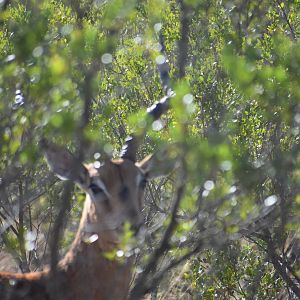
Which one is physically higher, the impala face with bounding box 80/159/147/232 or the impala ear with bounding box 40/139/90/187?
the impala ear with bounding box 40/139/90/187

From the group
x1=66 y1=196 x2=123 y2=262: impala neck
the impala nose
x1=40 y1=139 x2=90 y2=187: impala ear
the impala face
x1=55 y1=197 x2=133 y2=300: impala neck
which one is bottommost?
x1=55 y1=197 x2=133 y2=300: impala neck

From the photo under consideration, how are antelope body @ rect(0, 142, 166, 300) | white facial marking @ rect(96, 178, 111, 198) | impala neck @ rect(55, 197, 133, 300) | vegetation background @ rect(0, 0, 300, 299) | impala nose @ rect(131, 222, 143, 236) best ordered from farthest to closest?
white facial marking @ rect(96, 178, 111, 198) < impala neck @ rect(55, 197, 133, 300) < antelope body @ rect(0, 142, 166, 300) < impala nose @ rect(131, 222, 143, 236) < vegetation background @ rect(0, 0, 300, 299)

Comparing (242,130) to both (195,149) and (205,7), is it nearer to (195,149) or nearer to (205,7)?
(205,7)

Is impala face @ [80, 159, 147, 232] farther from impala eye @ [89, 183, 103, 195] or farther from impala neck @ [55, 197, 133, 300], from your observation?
impala neck @ [55, 197, 133, 300]

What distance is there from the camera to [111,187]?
613cm

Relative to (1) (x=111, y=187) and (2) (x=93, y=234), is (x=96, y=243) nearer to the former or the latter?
(2) (x=93, y=234)

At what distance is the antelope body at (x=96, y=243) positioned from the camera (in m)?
5.77

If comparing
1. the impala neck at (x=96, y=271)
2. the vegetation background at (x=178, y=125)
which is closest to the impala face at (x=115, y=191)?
the impala neck at (x=96, y=271)

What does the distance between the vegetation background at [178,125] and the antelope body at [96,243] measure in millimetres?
175

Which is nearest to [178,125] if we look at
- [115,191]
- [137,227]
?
[137,227]

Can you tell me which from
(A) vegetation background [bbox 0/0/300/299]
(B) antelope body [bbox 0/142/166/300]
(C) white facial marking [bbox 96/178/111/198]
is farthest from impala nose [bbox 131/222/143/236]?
(C) white facial marking [bbox 96/178/111/198]

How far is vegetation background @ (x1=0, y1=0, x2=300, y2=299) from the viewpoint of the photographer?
146 inches

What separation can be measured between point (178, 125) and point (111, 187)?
2.36 meters

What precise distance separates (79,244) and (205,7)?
4.58 metres
